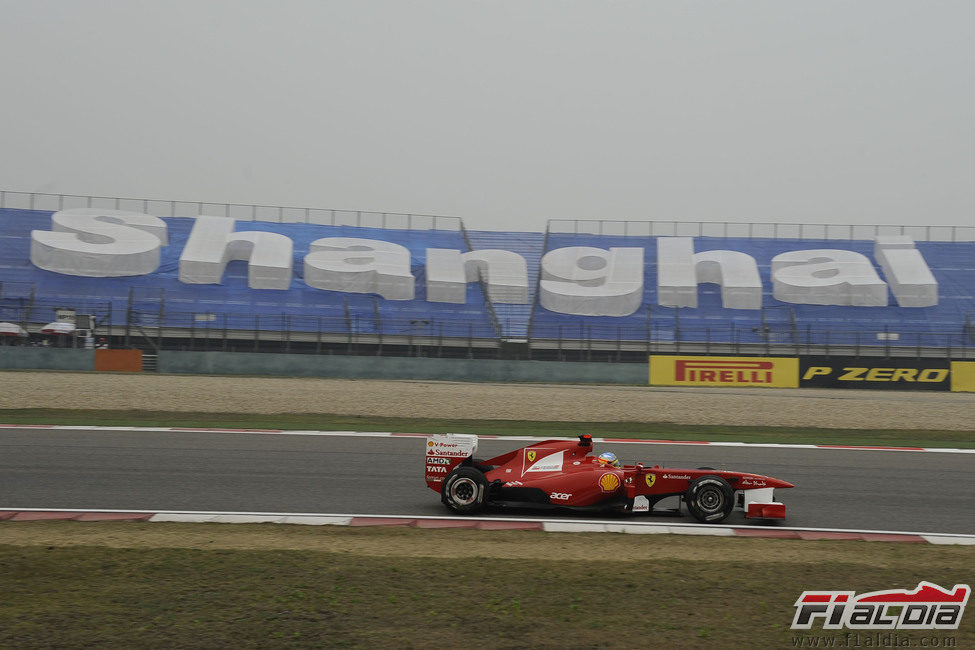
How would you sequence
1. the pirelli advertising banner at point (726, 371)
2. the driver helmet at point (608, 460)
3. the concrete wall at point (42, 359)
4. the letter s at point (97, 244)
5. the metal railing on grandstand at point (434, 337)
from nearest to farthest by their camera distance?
the driver helmet at point (608, 460) < the concrete wall at point (42, 359) < the pirelli advertising banner at point (726, 371) < the metal railing on grandstand at point (434, 337) < the letter s at point (97, 244)

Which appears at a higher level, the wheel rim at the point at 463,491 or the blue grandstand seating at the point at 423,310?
the blue grandstand seating at the point at 423,310

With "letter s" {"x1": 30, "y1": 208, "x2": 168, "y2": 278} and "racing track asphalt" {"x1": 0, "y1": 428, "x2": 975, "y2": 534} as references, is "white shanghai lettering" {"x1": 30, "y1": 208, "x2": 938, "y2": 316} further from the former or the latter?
"racing track asphalt" {"x1": 0, "y1": 428, "x2": 975, "y2": 534}

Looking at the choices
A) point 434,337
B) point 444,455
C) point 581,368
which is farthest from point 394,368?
point 444,455

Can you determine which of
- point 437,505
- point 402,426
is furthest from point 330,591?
point 402,426

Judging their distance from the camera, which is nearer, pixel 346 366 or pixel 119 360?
pixel 119 360

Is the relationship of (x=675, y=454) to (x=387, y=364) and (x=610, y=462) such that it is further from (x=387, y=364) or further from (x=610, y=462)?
(x=387, y=364)

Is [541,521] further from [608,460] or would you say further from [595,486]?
[608,460]

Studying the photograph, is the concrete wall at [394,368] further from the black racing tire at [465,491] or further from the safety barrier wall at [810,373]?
the black racing tire at [465,491]

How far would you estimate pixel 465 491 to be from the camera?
8430 mm

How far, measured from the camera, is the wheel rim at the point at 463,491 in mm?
8406

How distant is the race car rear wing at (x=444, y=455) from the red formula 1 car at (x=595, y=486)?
6.5 inches

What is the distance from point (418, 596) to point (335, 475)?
5.40 m

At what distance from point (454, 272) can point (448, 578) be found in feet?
117

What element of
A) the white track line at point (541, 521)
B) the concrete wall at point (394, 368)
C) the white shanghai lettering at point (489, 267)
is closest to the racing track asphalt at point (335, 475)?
the white track line at point (541, 521)
